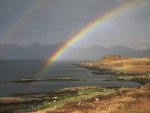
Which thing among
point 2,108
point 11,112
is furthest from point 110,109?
point 2,108

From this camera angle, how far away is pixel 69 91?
76.4 metres

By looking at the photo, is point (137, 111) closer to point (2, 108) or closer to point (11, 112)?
point (11, 112)

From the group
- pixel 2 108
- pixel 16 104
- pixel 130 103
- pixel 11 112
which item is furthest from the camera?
pixel 16 104

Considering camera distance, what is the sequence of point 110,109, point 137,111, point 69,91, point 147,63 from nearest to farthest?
point 137,111 < point 110,109 < point 69,91 < point 147,63

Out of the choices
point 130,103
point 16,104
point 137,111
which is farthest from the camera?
point 16,104

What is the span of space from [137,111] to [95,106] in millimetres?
7994

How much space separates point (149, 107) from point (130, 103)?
13.5 feet

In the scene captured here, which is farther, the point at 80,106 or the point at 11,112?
the point at 11,112

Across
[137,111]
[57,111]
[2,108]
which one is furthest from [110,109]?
[2,108]

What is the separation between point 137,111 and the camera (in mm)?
35531

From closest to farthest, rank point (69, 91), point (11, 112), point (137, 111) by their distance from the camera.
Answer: point (137, 111) → point (11, 112) → point (69, 91)

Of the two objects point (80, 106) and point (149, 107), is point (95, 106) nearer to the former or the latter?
point (80, 106)

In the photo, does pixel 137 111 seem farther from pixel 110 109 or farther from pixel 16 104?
pixel 16 104

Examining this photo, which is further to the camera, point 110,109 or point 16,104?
point 16,104
